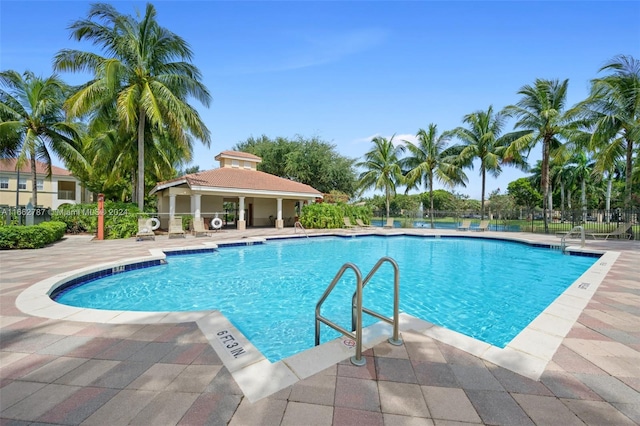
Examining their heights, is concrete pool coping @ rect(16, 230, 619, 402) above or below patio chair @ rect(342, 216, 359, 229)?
below

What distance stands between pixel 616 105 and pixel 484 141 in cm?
832

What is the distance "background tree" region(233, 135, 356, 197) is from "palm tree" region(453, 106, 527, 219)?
12.8m

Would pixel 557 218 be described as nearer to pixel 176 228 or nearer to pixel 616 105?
pixel 616 105

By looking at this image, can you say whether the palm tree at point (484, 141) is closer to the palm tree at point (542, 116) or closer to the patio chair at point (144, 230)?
the palm tree at point (542, 116)

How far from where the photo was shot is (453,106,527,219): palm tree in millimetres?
21844

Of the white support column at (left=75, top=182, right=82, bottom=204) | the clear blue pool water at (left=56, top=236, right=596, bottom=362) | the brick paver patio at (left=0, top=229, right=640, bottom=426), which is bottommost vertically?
the clear blue pool water at (left=56, top=236, right=596, bottom=362)

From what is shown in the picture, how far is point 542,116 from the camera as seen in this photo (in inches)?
696

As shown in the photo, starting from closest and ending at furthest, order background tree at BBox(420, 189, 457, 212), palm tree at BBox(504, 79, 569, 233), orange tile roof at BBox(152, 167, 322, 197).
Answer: palm tree at BBox(504, 79, 569, 233), orange tile roof at BBox(152, 167, 322, 197), background tree at BBox(420, 189, 457, 212)

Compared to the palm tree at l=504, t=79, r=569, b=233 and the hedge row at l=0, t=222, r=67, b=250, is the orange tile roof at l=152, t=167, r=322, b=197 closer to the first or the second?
the hedge row at l=0, t=222, r=67, b=250

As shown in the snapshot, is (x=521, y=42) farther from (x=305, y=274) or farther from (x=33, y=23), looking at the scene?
(x=33, y=23)

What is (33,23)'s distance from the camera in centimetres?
894

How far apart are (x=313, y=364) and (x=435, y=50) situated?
12.1 meters

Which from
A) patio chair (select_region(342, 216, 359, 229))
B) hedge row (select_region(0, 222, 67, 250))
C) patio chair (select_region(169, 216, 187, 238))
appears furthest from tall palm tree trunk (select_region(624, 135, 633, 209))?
hedge row (select_region(0, 222, 67, 250))

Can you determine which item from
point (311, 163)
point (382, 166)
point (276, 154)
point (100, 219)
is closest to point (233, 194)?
point (100, 219)
